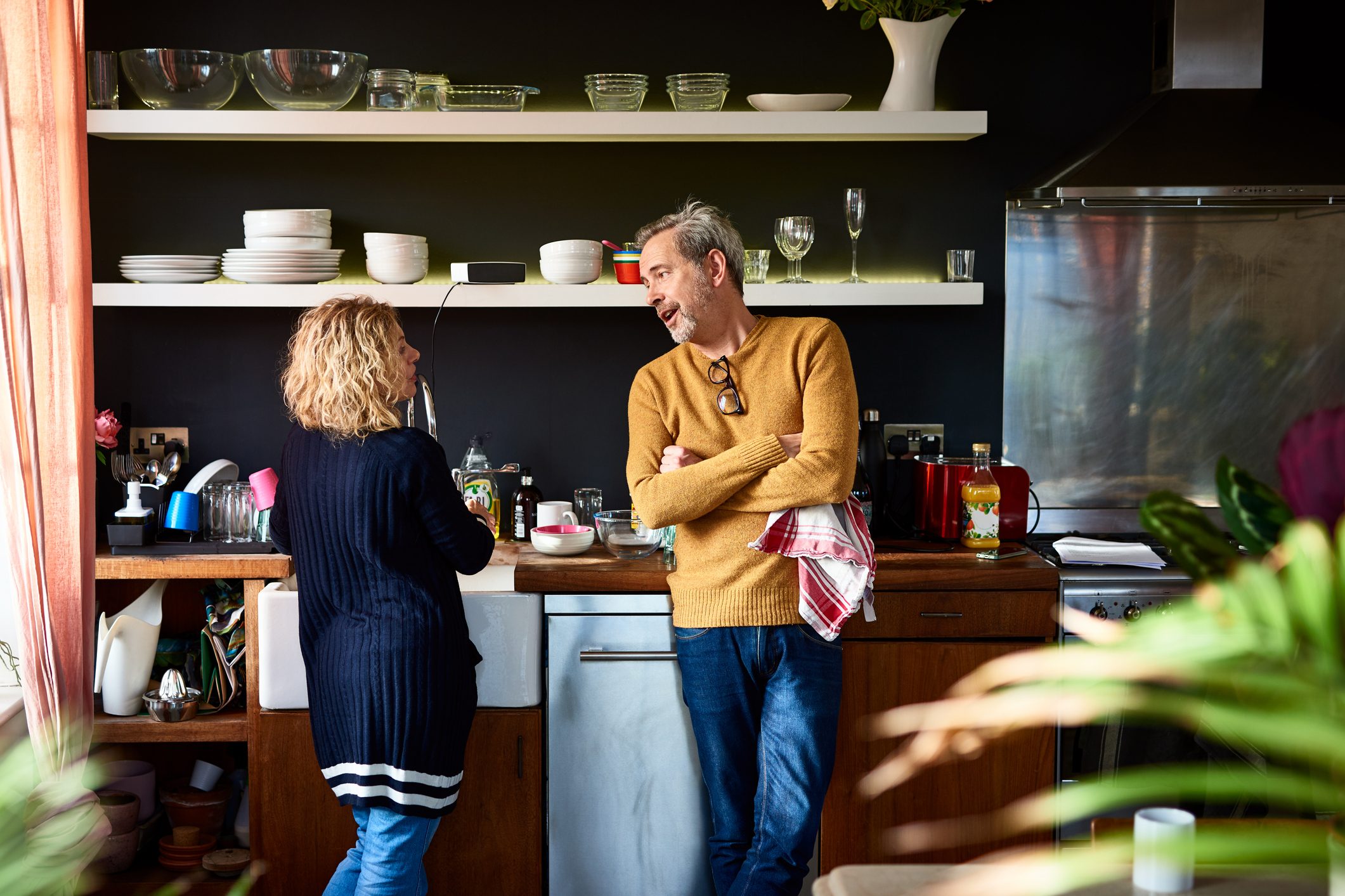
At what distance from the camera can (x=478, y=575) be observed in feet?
8.88

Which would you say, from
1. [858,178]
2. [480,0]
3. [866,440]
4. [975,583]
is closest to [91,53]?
[480,0]

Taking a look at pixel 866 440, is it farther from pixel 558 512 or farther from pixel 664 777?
pixel 664 777

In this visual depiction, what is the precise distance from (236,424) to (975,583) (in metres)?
2.13

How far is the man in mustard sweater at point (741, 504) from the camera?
7.16 feet

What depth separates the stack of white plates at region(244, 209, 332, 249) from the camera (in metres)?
2.99

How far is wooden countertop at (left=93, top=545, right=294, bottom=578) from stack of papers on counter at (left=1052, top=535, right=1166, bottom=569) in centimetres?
188

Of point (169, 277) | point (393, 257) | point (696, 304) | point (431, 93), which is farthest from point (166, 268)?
point (696, 304)

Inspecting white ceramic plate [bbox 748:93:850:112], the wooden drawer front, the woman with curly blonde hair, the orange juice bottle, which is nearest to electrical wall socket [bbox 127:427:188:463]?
the woman with curly blonde hair

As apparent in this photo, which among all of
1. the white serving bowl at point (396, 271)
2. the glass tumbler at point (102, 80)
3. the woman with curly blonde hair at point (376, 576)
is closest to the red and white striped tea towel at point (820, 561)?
the woman with curly blonde hair at point (376, 576)

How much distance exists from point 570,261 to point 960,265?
1097mm

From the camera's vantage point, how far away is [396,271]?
305 centimetres

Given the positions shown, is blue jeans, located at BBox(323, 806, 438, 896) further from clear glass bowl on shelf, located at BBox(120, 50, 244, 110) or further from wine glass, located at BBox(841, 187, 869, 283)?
clear glass bowl on shelf, located at BBox(120, 50, 244, 110)

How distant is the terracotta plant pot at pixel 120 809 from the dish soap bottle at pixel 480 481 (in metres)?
1.12

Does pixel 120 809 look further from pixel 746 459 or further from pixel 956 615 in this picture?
pixel 956 615
